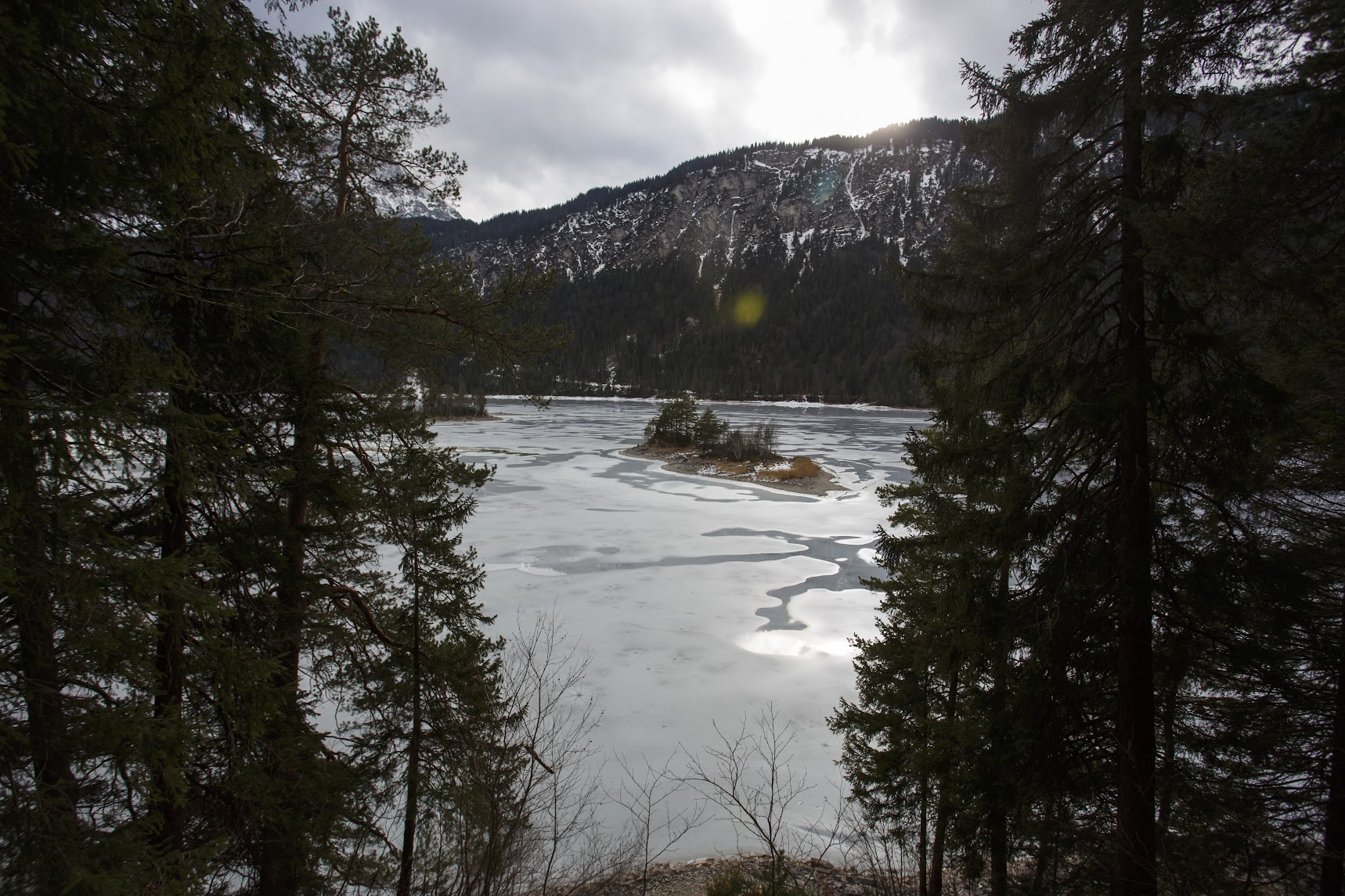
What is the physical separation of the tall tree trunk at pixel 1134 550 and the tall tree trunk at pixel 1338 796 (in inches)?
49.8

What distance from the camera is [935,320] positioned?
15.5 feet

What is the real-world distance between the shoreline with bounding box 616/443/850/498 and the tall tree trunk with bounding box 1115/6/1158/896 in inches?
840

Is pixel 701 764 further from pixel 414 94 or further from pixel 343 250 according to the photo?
pixel 414 94

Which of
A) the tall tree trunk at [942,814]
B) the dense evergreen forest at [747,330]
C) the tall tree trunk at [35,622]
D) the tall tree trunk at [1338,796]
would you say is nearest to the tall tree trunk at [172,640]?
the tall tree trunk at [35,622]

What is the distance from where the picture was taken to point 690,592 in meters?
13.6

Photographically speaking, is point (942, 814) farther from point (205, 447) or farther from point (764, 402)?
point (764, 402)

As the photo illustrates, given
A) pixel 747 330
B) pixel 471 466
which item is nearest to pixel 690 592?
pixel 471 466

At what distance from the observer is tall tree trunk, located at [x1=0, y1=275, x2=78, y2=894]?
190 cm

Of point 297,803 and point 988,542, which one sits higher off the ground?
point 988,542

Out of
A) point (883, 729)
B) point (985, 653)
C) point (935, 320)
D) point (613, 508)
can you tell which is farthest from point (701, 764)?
point (613, 508)

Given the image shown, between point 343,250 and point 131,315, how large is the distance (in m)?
2.06

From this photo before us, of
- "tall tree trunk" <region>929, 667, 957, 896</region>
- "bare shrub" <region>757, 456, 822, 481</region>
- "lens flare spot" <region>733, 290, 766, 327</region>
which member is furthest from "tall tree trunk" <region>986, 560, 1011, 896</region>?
"lens flare spot" <region>733, 290, 766, 327</region>

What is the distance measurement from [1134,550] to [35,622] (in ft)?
19.4

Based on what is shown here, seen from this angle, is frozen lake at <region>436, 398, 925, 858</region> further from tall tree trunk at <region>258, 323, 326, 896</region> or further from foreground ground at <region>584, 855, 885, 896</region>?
tall tree trunk at <region>258, 323, 326, 896</region>
